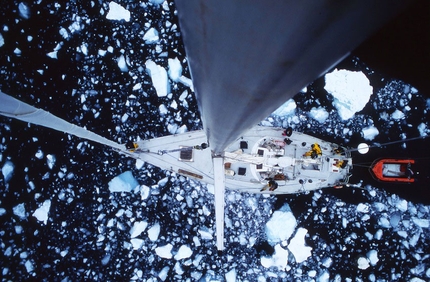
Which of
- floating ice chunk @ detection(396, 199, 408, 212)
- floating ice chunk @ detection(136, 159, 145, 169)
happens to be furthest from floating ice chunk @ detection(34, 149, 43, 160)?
floating ice chunk @ detection(396, 199, 408, 212)

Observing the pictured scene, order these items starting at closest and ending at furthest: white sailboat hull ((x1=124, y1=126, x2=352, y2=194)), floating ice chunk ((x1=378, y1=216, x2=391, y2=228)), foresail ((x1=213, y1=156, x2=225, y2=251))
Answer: foresail ((x1=213, y1=156, x2=225, y2=251)) < white sailboat hull ((x1=124, y1=126, x2=352, y2=194)) < floating ice chunk ((x1=378, y1=216, x2=391, y2=228))

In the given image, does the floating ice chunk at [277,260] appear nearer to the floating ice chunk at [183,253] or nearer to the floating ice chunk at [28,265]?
the floating ice chunk at [183,253]

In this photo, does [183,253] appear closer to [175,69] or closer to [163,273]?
[163,273]

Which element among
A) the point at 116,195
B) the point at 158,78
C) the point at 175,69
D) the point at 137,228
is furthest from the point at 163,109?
the point at 137,228

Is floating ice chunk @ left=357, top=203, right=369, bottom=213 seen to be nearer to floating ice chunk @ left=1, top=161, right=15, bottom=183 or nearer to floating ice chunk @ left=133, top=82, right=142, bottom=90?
floating ice chunk @ left=133, top=82, right=142, bottom=90

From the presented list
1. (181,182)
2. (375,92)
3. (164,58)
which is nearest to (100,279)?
(181,182)
